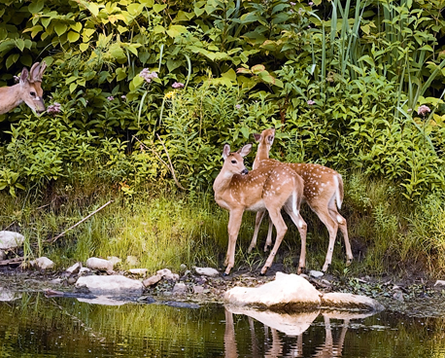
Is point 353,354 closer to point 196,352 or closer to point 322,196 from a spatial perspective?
point 196,352

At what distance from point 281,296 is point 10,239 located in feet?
10.8

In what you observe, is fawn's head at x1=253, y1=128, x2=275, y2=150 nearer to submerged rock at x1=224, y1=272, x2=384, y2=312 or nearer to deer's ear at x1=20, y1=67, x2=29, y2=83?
submerged rock at x1=224, y1=272, x2=384, y2=312

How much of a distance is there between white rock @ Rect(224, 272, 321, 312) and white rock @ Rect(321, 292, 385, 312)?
0.10 m

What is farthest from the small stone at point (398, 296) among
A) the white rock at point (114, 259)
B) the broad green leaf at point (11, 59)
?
the broad green leaf at point (11, 59)

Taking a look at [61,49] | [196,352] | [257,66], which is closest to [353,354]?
[196,352]

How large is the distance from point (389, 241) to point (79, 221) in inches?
136

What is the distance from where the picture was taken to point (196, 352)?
19.5 ft

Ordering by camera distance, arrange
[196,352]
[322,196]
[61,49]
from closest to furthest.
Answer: [196,352]
[322,196]
[61,49]

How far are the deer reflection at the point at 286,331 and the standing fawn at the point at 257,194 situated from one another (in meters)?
1.43

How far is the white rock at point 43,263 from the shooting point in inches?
354

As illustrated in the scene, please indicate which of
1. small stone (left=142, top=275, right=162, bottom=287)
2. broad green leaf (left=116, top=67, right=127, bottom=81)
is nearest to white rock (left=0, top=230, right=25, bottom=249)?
small stone (left=142, top=275, right=162, bottom=287)

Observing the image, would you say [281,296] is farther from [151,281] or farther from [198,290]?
[151,281]

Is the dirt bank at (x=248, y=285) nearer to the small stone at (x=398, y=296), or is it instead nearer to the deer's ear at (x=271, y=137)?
the small stone at (x=398, y=296)

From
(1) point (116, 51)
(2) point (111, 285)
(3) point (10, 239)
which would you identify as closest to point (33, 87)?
(1) point (116, 51)
